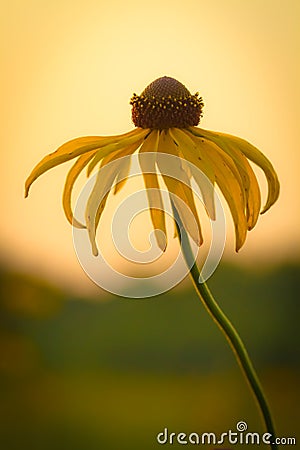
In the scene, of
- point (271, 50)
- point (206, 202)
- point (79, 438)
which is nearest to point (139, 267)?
point (206, 202)

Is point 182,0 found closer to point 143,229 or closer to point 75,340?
point 143,229

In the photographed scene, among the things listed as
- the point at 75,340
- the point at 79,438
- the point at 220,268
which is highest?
the point at 220,268

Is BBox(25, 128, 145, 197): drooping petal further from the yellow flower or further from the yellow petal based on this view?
the yellow petal

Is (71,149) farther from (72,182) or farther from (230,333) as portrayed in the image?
(230,333)
